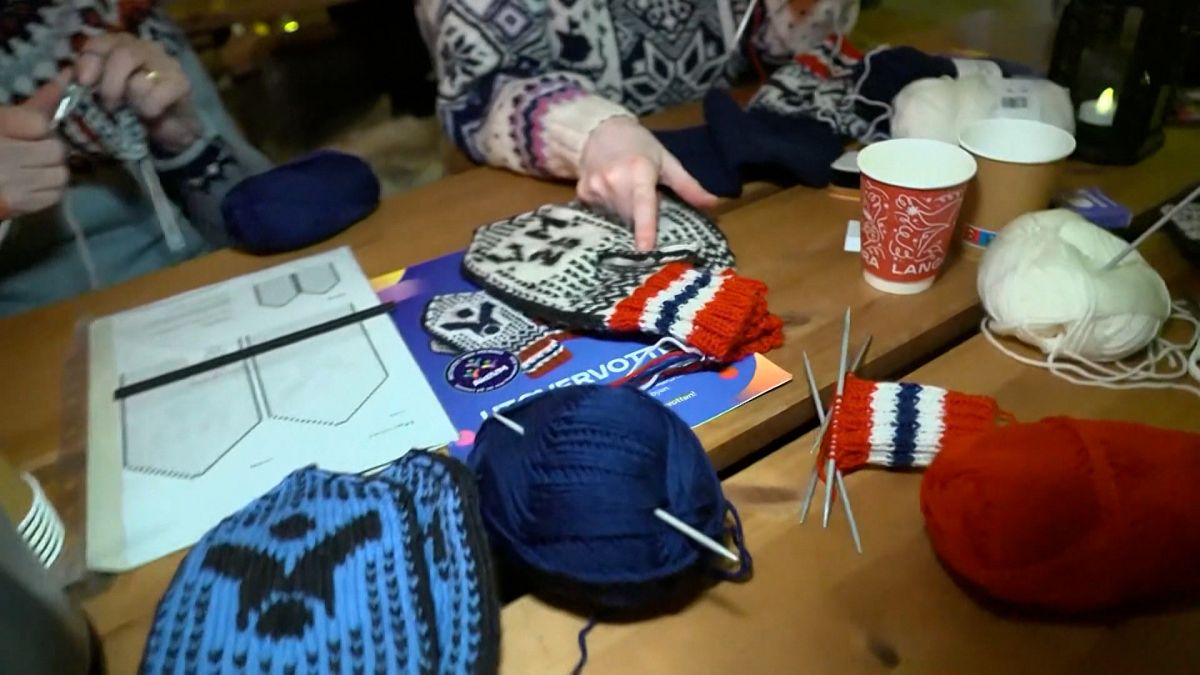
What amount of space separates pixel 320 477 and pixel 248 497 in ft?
0.33

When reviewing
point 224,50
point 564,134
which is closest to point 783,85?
point 564,134

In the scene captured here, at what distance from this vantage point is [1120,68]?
2.67 feet

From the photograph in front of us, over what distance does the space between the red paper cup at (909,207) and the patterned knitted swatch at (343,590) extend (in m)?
0.38

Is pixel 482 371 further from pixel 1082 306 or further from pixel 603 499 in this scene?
pixel 1082 306

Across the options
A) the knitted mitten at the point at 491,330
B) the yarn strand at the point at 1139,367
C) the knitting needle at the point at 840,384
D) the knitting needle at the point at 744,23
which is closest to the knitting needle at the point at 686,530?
the knitting needle at the point at 840,384

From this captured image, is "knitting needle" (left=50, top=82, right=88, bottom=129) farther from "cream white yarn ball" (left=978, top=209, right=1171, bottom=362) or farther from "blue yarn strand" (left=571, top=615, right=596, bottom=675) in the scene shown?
"cream white yarn ball" (left=978, top=209, right=1171, bottom=362)

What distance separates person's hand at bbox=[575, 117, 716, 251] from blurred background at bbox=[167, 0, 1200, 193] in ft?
3.46

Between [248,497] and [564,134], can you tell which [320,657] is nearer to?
[248,497]

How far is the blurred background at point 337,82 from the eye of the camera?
6.47ft

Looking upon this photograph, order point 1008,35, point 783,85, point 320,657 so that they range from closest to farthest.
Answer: point 320,657
point 783,85
point 1008,35

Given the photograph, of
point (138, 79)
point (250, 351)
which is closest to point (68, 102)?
point (138, 79)

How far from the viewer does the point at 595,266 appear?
0.70m

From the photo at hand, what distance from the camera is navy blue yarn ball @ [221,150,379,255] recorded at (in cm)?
79

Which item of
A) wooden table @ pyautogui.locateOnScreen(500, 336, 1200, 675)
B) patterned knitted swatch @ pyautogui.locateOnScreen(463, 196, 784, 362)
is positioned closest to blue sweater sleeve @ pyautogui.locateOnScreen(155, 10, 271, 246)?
patterned knitted swatch @ pyautogui.locateOnScreen(463, 196, 784, 362)
